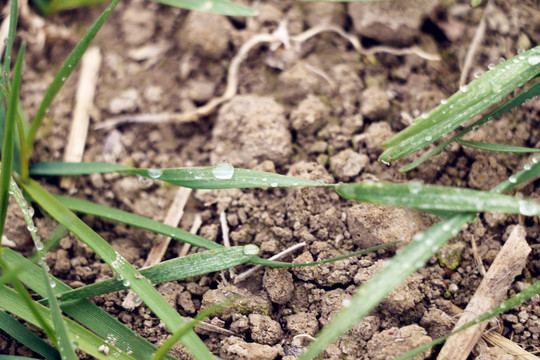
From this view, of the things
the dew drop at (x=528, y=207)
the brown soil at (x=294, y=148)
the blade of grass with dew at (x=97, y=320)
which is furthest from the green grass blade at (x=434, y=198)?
the blade of grass with dew at (x=97, y=320)

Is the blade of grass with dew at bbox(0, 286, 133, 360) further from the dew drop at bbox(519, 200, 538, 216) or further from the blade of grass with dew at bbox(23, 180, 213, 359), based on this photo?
the dew drop at bbox(519, 200, 538, 216)

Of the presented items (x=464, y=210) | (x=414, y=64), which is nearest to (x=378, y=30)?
(x=414, y=64)

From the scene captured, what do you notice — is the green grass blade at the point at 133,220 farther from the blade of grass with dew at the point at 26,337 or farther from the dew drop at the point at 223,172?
the blade of grass with dew at the point at 26,337

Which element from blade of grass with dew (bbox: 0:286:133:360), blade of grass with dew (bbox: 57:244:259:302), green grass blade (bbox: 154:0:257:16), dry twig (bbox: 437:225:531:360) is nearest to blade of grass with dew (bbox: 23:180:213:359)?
blade of grass with dew (bbox: 57:244:259:302)

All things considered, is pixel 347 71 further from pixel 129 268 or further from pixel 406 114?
pixel 129 268

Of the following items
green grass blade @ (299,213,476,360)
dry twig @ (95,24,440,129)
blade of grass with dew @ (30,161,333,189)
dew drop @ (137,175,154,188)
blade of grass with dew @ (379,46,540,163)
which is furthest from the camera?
dry twig @ (95,24,440,129)

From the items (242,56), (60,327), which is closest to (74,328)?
(60,327)
